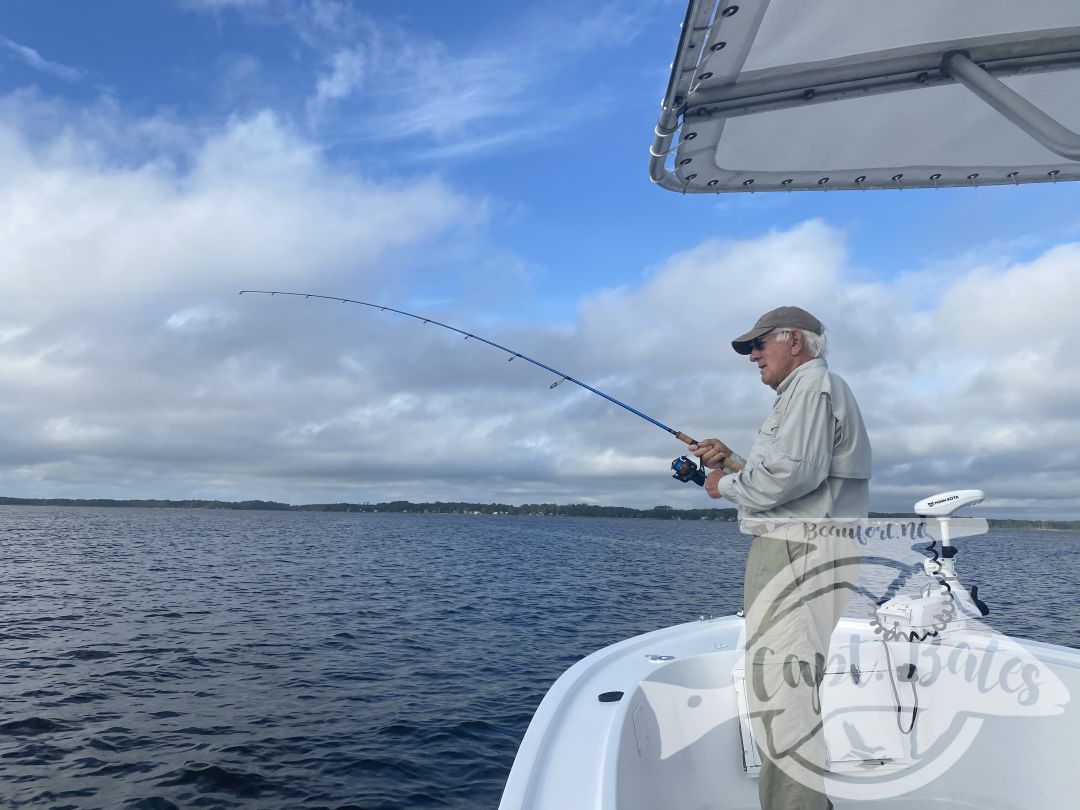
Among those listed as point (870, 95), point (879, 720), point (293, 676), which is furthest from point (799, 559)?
point (293, 676)

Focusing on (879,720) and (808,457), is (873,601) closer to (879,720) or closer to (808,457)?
(879,720)

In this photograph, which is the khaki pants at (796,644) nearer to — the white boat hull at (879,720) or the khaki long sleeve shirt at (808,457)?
the khaki long sleeve shirt at (808,457)

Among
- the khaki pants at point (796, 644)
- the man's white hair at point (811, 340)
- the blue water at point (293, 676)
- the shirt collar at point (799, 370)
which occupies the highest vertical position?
the man's white hair at point (811, 340)

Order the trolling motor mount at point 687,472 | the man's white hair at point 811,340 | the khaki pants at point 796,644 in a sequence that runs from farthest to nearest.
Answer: the trolling motor mount at point 687,472
the man's white hair at point 811,340
the khaki pants at point 796,644

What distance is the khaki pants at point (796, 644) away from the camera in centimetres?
238

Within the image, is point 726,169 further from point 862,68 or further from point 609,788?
point 609,788

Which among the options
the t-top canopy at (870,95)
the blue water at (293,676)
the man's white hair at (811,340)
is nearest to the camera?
the t-top canopy at (870,95)

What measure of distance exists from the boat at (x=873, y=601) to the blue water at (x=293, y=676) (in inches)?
144

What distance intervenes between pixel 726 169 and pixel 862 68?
0.65 metres

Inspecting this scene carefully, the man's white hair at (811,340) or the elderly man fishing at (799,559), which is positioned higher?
the man's white hair at (811,340)

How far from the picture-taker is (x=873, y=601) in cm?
377

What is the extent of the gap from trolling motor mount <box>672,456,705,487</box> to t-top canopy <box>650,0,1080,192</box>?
1213mm

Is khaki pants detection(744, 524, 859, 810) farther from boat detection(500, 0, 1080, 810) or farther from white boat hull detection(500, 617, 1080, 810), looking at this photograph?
white boat hull detection(500, 617, 1080, 810)

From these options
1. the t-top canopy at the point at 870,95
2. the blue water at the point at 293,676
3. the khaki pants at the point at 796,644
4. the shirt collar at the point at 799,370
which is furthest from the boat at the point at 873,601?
the blue water at the point at 293,676
